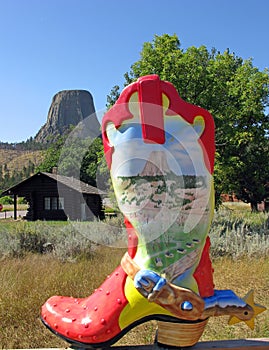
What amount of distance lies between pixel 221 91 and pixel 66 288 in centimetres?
790

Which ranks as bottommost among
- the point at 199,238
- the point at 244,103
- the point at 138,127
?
the point at 199,238

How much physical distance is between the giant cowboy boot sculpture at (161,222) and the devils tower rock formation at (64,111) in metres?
108

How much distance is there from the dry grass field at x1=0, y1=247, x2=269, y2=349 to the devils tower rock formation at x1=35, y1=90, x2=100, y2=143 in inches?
4147

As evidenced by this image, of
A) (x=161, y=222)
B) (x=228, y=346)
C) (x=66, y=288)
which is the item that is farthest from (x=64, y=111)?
(x=161, y=222)

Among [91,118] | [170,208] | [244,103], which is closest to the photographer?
[170,208]

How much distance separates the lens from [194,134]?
1.85 meters

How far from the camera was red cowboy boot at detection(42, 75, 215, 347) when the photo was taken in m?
1.79

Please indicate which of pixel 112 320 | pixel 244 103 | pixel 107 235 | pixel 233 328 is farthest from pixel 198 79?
pixel 112 320

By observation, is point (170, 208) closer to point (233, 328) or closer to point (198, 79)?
point (233, 328)

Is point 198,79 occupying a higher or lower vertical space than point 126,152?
higher

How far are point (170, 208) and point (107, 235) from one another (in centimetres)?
468

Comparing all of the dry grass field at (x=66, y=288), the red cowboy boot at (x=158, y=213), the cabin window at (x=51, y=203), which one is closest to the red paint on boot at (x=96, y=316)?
the red cowboy boot at (x=158, y=213)

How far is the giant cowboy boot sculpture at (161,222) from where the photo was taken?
1.79 m

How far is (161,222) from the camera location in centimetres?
179
